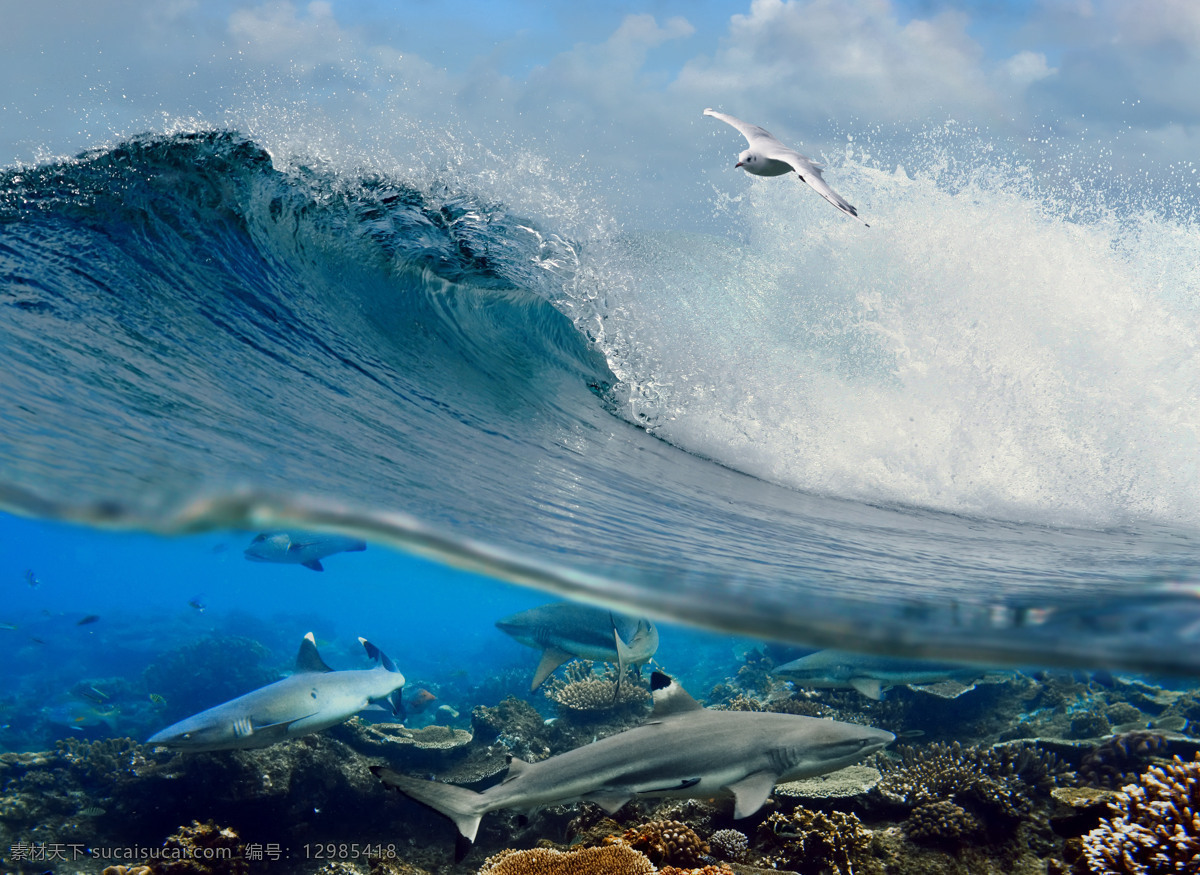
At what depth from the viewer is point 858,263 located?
32.2 feet

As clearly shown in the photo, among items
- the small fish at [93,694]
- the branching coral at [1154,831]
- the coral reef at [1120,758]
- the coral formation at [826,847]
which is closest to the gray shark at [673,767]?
the coral formation at [826,847]

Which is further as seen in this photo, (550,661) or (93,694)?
(93,694)

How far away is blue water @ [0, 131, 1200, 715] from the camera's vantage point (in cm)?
437

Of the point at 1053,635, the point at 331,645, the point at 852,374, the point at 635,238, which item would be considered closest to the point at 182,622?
the point at 331,645

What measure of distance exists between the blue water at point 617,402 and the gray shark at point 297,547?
19.2 feet

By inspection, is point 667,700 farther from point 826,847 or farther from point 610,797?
point 826,847

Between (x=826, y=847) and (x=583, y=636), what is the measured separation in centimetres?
469

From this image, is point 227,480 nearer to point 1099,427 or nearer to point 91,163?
point 91,163

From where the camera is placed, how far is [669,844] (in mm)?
4297

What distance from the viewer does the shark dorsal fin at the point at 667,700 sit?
16.1 feet

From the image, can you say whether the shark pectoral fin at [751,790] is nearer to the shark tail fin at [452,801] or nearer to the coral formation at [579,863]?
the coral formation at [579,863]

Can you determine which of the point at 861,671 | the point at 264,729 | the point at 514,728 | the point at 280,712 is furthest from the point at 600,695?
the point at 264,729

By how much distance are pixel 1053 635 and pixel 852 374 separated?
5267 millimetres

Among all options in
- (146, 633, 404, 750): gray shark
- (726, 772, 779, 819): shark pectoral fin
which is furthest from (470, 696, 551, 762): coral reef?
(726, 772, 779, 819): shark pectoral fin
